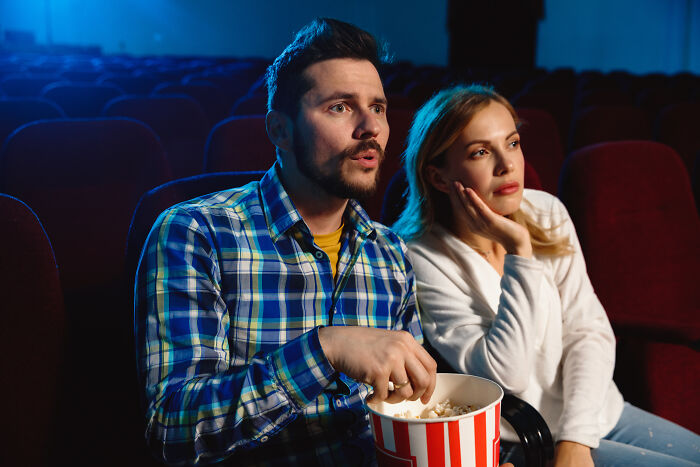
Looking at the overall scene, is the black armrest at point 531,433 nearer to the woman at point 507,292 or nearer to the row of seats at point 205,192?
the woman at point 507,292

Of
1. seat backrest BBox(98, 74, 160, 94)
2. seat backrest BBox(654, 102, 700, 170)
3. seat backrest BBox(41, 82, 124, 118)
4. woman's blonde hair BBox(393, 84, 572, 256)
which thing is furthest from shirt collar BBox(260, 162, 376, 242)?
seat backrest BBox(98, 74, 160, 94)

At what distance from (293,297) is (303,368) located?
0.24 m

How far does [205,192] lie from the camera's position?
4.04 ft

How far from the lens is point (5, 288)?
90 cm

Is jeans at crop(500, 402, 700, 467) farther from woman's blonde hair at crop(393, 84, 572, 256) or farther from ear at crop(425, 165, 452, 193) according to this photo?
ear at crop(425, 165, 452, 193)

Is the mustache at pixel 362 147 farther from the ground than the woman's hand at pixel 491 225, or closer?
farther from the ground

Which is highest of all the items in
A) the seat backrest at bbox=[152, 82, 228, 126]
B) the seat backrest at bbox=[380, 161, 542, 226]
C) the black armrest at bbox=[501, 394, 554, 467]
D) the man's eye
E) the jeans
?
the seat backrest at bbox=[152, 82, 228, 126]

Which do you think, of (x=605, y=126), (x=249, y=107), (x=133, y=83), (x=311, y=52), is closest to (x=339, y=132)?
(x=311, y=52)

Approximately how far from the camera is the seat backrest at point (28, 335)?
0.89 meters

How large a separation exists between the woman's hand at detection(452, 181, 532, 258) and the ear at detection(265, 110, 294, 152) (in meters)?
0.39

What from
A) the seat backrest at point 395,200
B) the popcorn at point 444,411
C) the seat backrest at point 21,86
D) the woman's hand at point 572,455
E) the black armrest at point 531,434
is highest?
the seat backrest at point 21,86

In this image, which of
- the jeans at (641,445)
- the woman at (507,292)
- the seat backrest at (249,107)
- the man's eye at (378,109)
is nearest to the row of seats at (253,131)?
the seat backrest at (249,107)

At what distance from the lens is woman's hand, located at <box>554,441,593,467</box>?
1.15m

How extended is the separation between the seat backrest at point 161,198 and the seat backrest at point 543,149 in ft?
4.53
